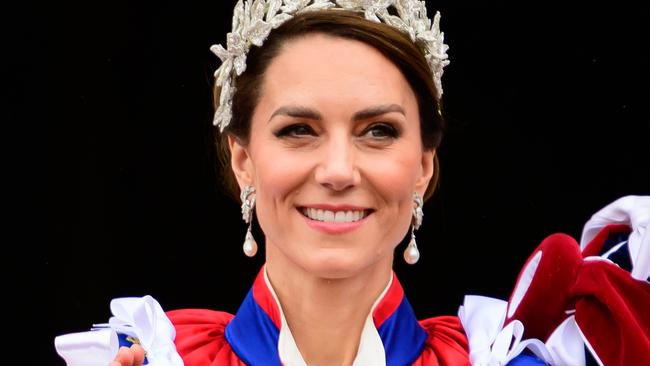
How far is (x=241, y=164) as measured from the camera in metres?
2.79

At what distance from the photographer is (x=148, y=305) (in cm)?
271

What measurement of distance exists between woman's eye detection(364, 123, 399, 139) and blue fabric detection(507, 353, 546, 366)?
449mm

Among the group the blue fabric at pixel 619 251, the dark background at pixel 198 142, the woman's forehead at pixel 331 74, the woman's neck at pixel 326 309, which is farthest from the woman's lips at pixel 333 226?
the dark background at pixel 198 142

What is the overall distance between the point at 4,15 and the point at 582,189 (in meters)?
1.43

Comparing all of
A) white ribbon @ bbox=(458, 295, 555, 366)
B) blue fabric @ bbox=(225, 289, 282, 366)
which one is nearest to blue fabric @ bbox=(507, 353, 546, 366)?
white ribbon @ bbox=(458, 295, 555, 366)

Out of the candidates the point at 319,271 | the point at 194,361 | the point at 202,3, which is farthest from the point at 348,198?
the point at 202,3

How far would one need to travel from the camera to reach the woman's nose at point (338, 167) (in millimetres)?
2566

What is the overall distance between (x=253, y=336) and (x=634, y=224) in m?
0.71

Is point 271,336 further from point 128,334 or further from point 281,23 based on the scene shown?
point 281,23

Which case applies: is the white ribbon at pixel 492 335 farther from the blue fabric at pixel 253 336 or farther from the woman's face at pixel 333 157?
the blue fabric at pixel 253 336

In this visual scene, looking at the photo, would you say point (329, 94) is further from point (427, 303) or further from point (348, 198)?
point (427, 303)

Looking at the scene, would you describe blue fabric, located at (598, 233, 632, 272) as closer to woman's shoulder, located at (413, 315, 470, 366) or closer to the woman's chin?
woman's shoulder, located at (413, 315, 470, 366)

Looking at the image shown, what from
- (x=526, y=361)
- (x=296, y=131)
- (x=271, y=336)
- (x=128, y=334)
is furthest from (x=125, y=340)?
(x=526, y=361)

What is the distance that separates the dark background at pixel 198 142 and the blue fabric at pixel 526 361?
3.41ft
